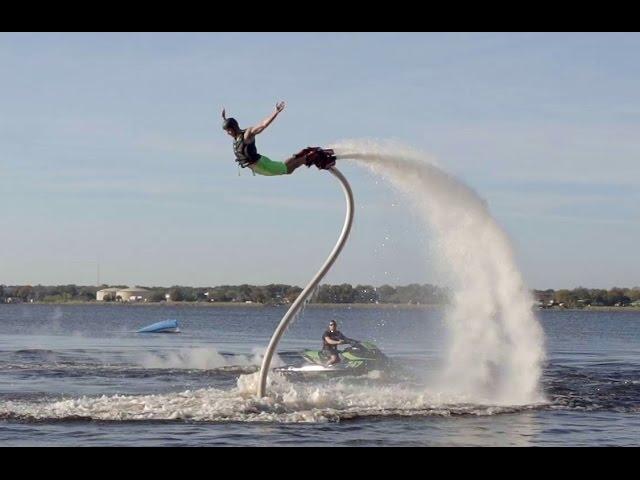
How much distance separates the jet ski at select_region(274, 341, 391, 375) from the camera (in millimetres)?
33625

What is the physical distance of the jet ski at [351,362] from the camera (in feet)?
110

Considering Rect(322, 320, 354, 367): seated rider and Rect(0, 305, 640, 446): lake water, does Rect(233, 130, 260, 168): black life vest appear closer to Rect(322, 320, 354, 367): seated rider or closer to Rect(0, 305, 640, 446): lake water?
Rect(0, 305, 640, 446): lake water

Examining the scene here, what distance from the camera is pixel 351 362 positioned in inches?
1340

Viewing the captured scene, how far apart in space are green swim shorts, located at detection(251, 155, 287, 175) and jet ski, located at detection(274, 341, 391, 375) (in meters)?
14.7

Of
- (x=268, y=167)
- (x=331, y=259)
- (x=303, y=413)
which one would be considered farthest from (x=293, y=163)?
(x=303, y=413)

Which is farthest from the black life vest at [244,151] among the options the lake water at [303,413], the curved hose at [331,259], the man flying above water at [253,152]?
the lake water at [303,413]

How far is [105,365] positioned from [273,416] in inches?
881

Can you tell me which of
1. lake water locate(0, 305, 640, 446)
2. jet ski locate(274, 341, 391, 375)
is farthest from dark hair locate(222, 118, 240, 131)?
jet ski locate(274, 341, 391, 375)

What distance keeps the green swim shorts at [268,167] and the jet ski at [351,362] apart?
48.3ft

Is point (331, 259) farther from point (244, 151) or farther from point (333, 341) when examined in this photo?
point (333, 341)

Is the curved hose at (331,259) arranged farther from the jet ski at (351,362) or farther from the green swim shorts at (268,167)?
the jet ski at (351,362)

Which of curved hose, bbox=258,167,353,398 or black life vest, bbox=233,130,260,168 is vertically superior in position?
black life vest, bbox=233,130,260,168

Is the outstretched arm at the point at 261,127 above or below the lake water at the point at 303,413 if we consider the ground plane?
above
